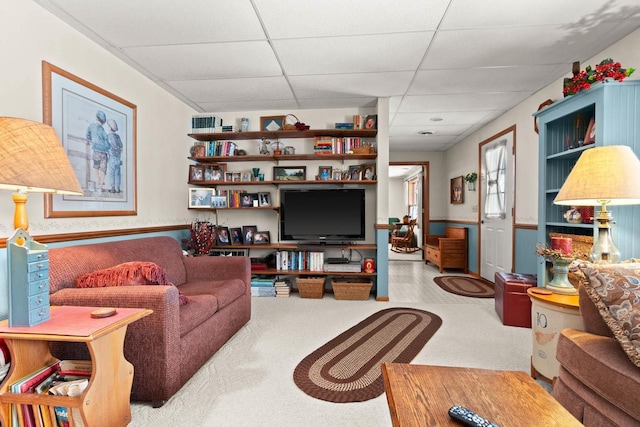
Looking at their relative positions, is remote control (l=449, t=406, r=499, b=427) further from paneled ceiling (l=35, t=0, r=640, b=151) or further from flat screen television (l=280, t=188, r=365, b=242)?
flat screen television (l=280, t=188, r=365, b=242)

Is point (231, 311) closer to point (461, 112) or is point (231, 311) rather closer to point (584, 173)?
point (584, 173)

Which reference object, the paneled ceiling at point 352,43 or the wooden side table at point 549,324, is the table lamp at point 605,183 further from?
the paneled ceiling at point 352,43

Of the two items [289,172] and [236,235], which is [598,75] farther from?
[236,235]

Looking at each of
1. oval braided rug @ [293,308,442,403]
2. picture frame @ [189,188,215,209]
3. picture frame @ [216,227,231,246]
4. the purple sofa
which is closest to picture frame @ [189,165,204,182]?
picture frame @ [189,188,215,209]

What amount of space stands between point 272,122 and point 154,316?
120 inches

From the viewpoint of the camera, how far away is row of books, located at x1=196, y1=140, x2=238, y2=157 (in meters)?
4.01

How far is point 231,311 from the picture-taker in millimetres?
2559

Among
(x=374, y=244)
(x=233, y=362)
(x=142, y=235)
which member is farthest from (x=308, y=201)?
(x=233, y=362)

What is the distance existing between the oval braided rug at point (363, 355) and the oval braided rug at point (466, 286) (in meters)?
1.21

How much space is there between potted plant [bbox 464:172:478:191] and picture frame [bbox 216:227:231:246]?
4071 millimetres

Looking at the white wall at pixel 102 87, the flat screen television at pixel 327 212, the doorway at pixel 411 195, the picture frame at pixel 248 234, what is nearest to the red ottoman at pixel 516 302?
the flat screen television at pixel 327 212

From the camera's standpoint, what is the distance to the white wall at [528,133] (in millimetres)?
2406

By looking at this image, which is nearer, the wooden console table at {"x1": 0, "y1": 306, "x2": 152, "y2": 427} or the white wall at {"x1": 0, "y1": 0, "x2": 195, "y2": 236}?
the wooden console table at {"x1": 0, "y1": 306, "x2": 152, "y2": 427}

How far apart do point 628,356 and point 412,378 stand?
82 cm
